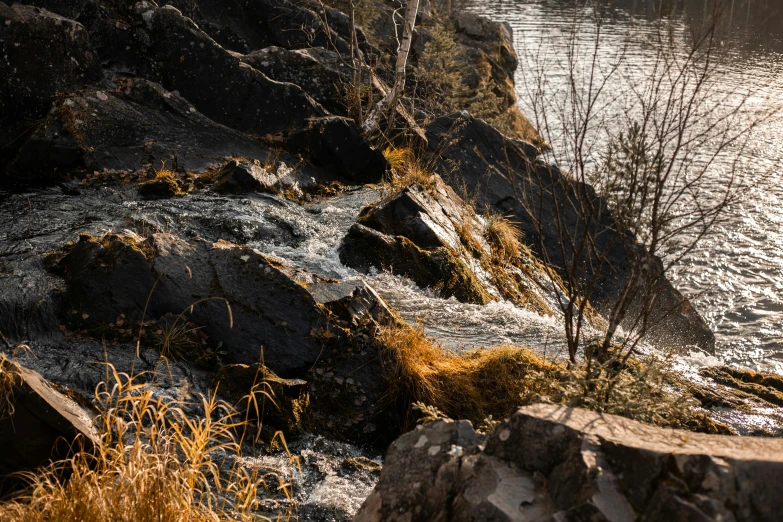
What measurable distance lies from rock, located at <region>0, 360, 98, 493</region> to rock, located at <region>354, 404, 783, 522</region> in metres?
1.76

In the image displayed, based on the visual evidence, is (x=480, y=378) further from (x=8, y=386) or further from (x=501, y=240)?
(x=501, y=240)

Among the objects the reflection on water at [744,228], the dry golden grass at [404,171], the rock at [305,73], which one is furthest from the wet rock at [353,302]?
the rock at [305,73]

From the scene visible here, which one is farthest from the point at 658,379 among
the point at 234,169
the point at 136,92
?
the point at 136,92

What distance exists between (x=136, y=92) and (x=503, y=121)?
1075 centimetres

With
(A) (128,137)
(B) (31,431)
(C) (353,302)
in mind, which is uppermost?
(A) (128,137)

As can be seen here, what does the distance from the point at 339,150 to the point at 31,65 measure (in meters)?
4.62

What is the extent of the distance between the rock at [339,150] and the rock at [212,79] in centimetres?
64

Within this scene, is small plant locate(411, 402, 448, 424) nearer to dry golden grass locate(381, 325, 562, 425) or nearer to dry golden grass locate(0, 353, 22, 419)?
dry golden grass locate(381, 325, 562, 425)

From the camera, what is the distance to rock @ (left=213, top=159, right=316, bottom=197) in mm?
9703

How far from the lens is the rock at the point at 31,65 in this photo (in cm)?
1010

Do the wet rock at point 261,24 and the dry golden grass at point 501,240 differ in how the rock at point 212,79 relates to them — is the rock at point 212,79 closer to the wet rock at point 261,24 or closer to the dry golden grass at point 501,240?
the wet rock at point 261,24

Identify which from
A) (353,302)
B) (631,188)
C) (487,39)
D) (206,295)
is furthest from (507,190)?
(487,39)

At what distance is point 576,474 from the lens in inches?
116

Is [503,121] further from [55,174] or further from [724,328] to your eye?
[55,174]
